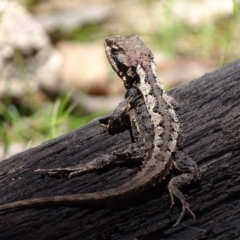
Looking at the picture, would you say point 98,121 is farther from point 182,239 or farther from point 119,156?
point 182,239

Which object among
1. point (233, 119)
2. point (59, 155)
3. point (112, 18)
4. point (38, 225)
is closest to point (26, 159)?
point (59, 155)

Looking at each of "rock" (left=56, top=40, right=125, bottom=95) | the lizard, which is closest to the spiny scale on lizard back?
the lizard

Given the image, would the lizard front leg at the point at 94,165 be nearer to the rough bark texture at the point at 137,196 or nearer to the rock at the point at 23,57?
the rough bark texture at the point at 137,196

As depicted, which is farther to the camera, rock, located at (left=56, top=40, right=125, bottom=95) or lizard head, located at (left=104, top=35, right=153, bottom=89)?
rock, located at (left=56, top=40, right=125, bottom=95)

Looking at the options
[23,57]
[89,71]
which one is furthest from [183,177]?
[23,57]

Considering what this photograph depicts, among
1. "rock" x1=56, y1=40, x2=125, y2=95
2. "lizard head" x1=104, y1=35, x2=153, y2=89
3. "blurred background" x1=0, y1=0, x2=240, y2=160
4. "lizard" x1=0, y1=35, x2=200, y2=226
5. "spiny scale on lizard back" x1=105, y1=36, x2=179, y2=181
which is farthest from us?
Answer: "rock" x1=56, y1=40, x2=125, y2=95

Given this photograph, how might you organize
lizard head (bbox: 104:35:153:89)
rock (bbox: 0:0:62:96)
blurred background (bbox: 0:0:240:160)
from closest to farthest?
1. lizard head (bbox: 104:35:153:89)
2. blurred background (bbox: 0:0:240:160)
3. rock (bbox: 0:0:62:96)

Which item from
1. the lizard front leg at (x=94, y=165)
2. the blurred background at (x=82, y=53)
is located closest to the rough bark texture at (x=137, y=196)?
the lizard front leg at (x=94, y=165)

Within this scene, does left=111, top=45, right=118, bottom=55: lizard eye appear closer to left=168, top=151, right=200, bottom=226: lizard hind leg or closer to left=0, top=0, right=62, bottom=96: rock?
left=168, top=151, right=200, bottom=226: lizard hind leg
